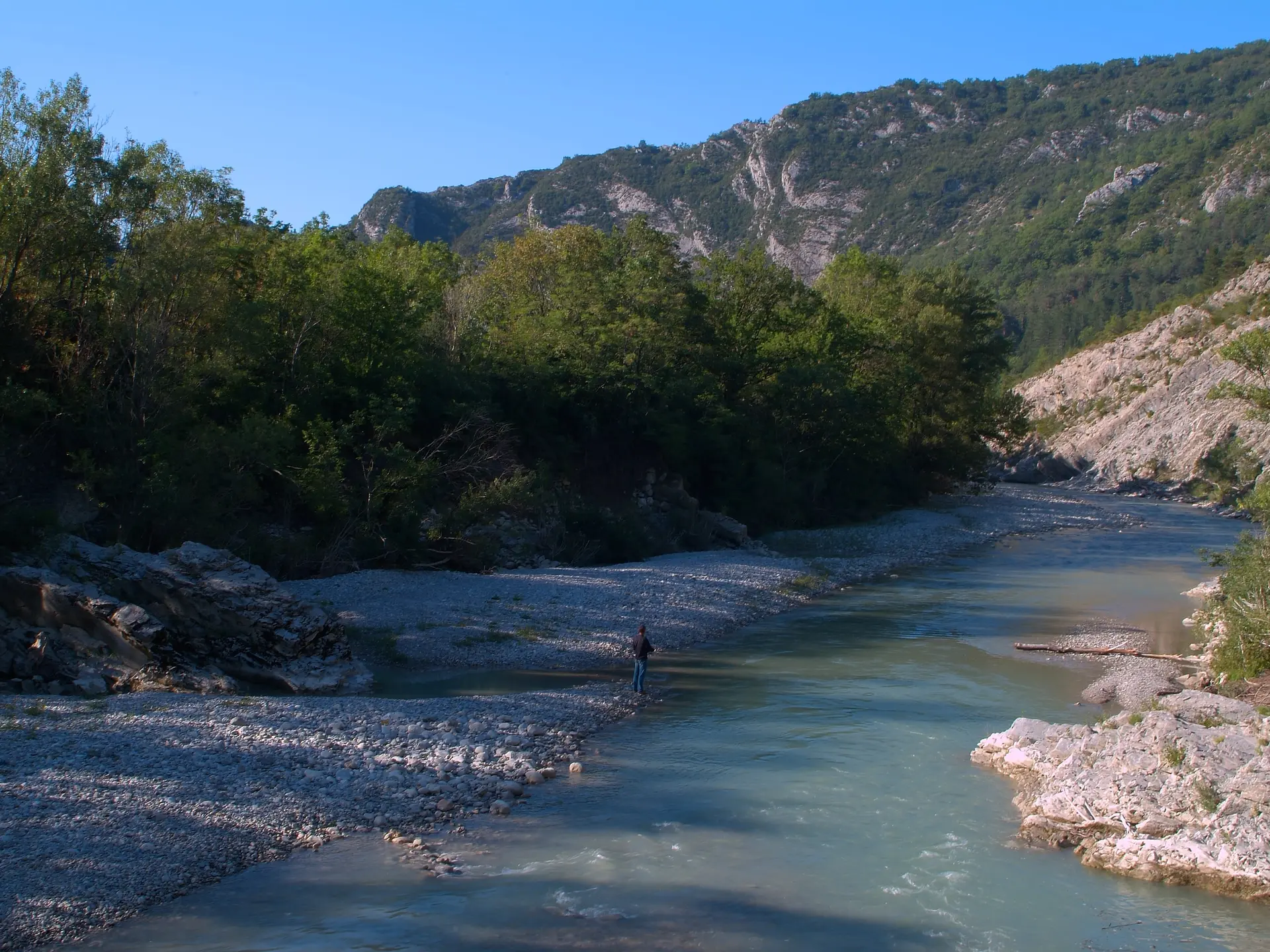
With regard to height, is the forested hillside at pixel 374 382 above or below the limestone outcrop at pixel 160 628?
above

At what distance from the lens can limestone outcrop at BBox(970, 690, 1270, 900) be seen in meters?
12.1

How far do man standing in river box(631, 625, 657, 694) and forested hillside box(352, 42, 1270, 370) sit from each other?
3922 inches

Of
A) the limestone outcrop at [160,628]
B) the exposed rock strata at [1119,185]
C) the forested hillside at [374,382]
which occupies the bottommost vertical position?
the limestone outcrop at [160,628]

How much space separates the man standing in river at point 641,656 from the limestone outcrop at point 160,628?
16.6ft

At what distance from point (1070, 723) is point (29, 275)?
24877 mm

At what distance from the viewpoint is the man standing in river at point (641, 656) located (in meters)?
19.9

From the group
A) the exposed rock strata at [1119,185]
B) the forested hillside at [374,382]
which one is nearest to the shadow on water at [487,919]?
the forested hillside at [374,382]

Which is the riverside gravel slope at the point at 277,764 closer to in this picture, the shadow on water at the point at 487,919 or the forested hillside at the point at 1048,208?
the shadow on water at the point at 487,919

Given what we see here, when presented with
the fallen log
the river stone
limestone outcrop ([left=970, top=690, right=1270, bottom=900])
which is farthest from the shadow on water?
the fallen log

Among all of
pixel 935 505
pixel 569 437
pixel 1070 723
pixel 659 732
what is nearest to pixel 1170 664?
pixel 1070 723

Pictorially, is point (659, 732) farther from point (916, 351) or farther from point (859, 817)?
point (916, 351)

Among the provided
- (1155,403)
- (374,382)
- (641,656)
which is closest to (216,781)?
(641,656)

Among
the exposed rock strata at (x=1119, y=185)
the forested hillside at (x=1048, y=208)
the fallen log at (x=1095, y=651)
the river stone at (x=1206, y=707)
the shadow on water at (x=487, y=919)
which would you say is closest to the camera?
the shadow on water at (x=487, y=919)

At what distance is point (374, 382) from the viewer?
32.7 m
